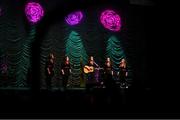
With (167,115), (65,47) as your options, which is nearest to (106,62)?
(65,47)

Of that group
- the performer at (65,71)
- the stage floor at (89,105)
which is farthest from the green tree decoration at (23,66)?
the stage floor at (89,105)

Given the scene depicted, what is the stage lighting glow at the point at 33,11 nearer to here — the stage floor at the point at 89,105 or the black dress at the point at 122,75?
the black dress at the point at 122,75

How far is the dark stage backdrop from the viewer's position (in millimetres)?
13602

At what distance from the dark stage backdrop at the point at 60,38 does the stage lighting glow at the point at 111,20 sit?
20cm

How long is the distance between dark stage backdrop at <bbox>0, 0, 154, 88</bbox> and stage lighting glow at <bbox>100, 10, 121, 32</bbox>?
0.20 metres

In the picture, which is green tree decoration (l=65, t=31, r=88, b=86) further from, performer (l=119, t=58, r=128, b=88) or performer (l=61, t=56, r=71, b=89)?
performer (l=119, t=58, r=128, b=88)

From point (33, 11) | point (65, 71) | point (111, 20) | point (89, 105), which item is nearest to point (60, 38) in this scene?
point (33, 11)

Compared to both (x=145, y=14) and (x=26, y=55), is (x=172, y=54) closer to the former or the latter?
(x=145, y=14)

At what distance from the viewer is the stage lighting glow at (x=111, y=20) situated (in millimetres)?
15697

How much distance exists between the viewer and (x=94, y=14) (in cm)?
1559

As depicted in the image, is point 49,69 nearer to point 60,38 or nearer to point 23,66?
point 23,66

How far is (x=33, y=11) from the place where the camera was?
14109 mm

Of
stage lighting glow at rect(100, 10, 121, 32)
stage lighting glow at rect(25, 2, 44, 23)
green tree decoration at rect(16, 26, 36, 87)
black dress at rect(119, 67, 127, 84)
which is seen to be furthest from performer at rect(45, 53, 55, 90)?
stage lighting glow at rect(100, 10, 121, 32)

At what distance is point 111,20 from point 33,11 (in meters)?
3.81
